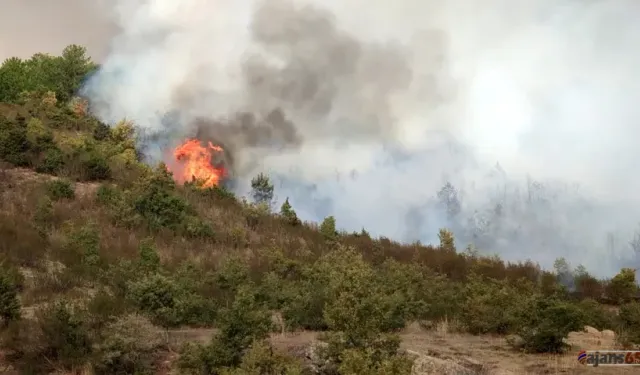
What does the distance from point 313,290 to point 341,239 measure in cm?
1358

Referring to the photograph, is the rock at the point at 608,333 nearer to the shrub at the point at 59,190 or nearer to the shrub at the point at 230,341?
the shrub at the point at 230,341

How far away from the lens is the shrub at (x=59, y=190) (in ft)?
79.6

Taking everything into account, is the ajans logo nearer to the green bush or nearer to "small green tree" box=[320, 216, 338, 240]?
the green bush

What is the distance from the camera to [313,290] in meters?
14.2

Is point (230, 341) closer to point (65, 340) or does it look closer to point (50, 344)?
point (65, 340)

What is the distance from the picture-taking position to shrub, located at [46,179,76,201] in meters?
24.3

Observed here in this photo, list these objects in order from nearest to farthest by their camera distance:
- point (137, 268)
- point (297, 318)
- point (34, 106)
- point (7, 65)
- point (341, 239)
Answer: point (297, 318) < point (137, 268) < point (341, 239) < point (34, 106) < point (7, 65)

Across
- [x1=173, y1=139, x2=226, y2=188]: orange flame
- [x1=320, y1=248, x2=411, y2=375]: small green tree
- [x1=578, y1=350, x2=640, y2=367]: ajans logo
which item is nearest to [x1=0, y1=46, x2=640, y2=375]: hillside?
[x1=320, y1=248, x2=411, y2=375]: small green tree

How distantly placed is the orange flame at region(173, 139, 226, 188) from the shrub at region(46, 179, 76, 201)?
36.6 feet

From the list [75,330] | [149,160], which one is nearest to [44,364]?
[75,330]

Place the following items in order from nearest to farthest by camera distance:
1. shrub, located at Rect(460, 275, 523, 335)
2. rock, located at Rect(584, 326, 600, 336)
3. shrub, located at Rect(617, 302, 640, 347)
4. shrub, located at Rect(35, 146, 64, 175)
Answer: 1. shrub, located at Rect(617, 302, 640, 347)
2. shrub, located at Rect(460, 275, 523, 335)
3. rock, located at Rect(584, 326, 600, 336)
4. shrub, located at Rect(35, 146, 64, 175)

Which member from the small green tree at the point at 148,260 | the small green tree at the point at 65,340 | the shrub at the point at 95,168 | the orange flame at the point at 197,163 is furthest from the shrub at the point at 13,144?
the small green tree at the point at 65,340

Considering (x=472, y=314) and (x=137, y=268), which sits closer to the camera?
(x=472, y=314)

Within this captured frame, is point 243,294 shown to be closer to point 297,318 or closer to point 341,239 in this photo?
point 297,318
